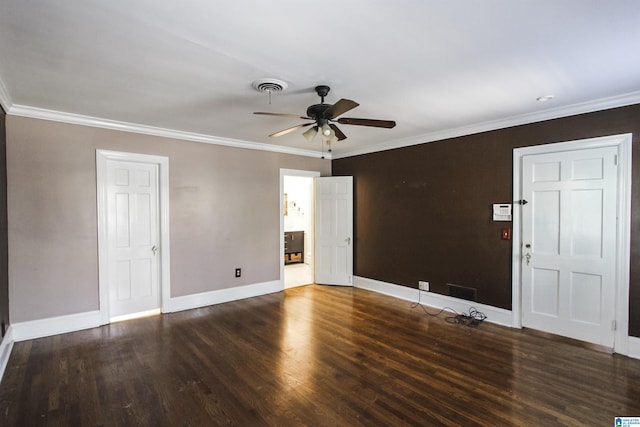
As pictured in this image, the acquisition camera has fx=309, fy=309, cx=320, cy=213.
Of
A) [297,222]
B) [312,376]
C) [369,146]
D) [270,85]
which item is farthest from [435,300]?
[297,222]

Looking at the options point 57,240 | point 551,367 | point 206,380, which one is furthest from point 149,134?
point 551,367

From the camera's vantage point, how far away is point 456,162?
4387 mm

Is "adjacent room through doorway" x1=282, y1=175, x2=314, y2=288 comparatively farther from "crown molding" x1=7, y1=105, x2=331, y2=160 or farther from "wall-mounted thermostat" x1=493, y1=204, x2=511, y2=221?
"wall-mounted thermostat" x1=493, y1=204, x2=511, y2=221

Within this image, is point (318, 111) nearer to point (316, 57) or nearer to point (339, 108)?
point (339, 108)

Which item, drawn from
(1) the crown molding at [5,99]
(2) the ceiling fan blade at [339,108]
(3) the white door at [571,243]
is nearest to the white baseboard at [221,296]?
(1) the crown molding at [5,99]

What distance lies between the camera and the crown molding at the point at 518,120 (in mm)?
3088

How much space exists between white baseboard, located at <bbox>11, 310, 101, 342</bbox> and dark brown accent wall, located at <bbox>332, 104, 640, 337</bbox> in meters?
4.04

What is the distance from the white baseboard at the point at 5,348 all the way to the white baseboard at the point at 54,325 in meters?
0.09

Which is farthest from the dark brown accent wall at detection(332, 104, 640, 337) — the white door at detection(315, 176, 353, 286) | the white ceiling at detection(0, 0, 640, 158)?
the white ceiling at detection(0, 0, 640, 158)

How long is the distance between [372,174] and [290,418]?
4139mm

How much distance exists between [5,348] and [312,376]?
2995mm

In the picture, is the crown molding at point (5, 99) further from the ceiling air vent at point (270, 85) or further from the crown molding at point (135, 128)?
the ceiling air vent at point (270, 85)

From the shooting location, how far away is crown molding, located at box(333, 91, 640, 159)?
3.09 meters

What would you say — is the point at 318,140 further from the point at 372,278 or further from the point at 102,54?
the point at 102,54
